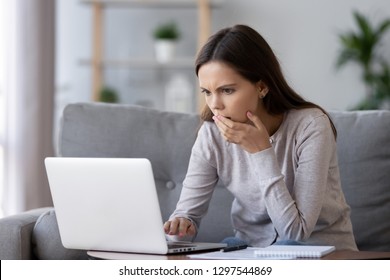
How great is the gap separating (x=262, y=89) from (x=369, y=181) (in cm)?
53

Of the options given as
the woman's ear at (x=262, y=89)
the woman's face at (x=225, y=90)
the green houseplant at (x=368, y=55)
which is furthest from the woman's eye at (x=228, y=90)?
the green houseplant at (x=368, y=55)

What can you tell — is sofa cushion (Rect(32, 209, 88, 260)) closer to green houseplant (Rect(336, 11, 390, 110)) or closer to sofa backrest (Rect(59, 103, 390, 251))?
sofa backrest (Rect(59, 103, 390, 251))

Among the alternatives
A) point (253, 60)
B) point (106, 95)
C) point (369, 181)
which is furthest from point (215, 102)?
point (106, 95)

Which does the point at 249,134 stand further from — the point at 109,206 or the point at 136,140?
the point at 136,140

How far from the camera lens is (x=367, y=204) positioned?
2.34 metres

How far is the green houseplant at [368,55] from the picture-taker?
5289 millimetres

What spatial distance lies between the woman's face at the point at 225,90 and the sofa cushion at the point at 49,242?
554 millimetres

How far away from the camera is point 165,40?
17.3ft

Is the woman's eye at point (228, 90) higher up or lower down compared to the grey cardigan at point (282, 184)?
higher up

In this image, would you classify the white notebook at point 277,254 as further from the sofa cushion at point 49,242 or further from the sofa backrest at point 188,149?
the sofa backrest at point 188,149

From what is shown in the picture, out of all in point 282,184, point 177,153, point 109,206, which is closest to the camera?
point 109,206

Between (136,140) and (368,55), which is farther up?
(368,55)
